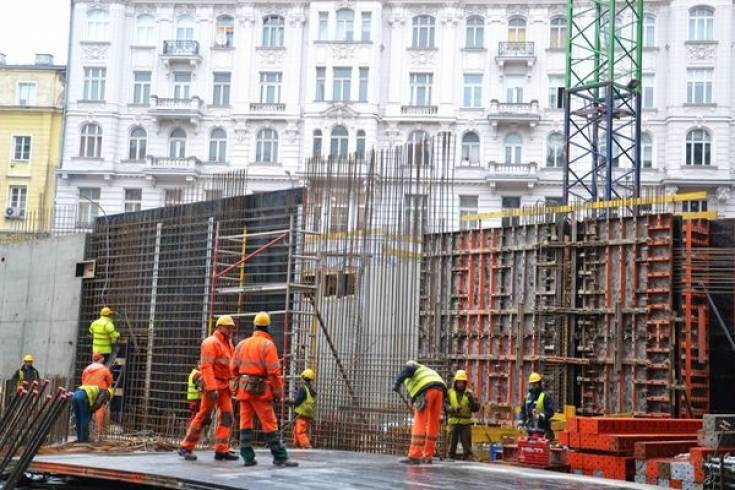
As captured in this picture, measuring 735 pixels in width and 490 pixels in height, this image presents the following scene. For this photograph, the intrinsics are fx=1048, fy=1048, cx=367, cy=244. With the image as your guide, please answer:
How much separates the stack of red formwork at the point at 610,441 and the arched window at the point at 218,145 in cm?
3672

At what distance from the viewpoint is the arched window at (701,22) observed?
4747 centimetres

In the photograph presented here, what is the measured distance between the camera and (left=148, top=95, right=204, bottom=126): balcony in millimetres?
49375

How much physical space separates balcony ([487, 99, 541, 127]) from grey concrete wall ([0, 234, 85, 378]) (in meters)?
27.4

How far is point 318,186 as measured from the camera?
62.3 feet

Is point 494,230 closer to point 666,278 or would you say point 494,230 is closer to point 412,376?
point 666,278

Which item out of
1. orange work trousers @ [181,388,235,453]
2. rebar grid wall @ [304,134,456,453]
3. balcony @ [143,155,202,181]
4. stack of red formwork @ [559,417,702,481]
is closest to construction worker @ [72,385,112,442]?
rebar grid wall @ [304,134,456,453]

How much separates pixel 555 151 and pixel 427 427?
36.1 m

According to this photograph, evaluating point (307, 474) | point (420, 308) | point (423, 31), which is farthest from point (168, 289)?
point (423, 31)

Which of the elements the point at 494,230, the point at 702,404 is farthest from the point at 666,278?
the point at 494,230

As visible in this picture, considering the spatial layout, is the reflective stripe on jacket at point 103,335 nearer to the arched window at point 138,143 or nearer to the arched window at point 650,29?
the arched window at point 138,143

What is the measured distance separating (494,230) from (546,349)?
102 inches

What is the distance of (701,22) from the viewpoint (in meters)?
47.5

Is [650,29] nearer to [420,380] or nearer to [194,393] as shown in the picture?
[194,393]

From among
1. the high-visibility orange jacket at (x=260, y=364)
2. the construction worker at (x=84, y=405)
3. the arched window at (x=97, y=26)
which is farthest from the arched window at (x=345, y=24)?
the high-visibility orange jacket at (x=260, y=364)
